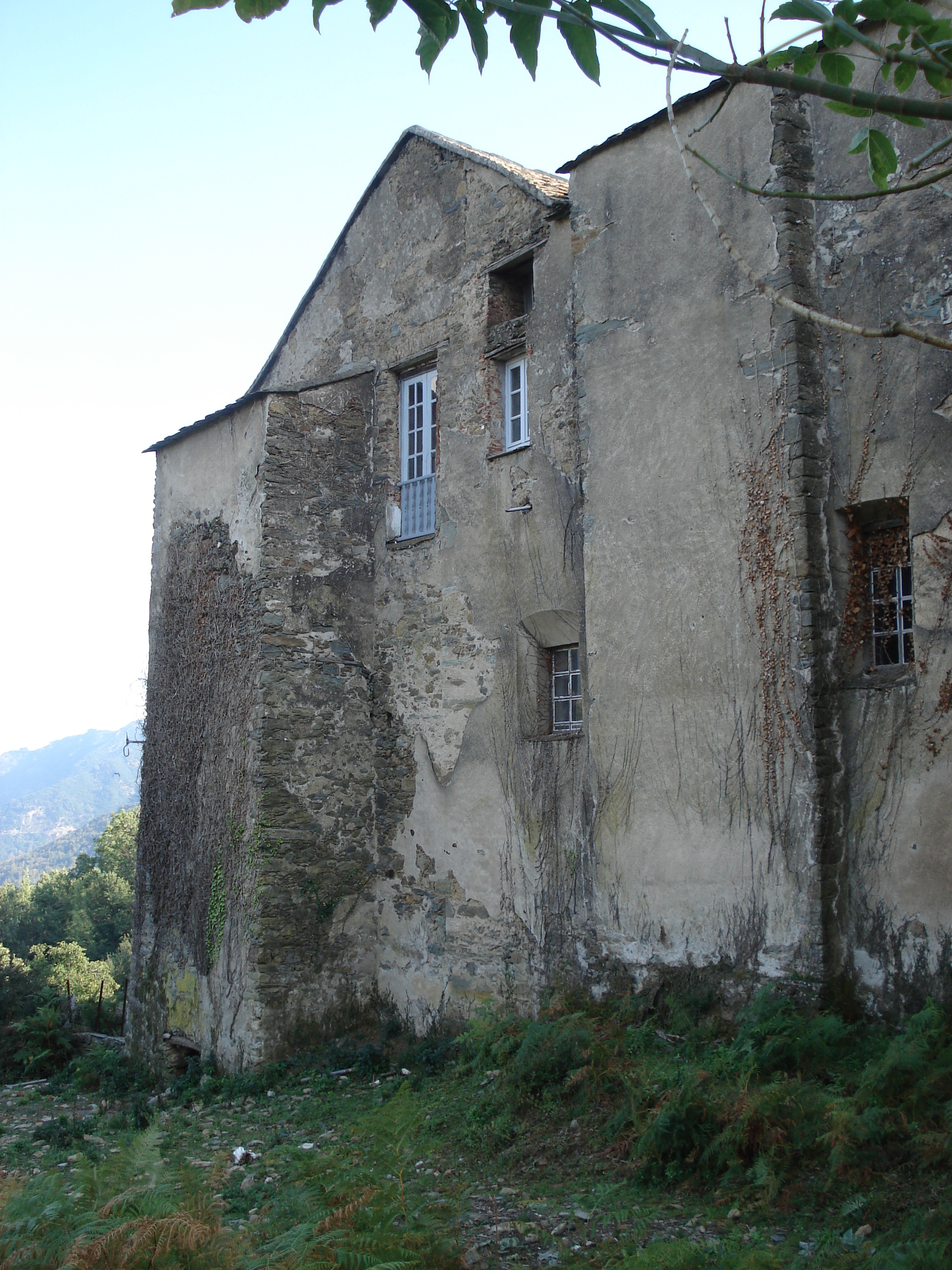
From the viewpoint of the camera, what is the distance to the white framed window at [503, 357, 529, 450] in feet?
32.6

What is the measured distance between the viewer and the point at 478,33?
3623 millimetres

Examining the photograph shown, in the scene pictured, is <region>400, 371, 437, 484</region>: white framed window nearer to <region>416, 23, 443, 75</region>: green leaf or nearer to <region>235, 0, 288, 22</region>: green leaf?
<region>416, 23, 443, 75</region>: green leaf

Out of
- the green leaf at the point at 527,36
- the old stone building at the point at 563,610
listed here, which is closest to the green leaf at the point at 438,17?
the green leaf at the point at 527,36

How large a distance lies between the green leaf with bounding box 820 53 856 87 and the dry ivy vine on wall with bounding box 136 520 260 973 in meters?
7.88

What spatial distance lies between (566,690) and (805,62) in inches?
247

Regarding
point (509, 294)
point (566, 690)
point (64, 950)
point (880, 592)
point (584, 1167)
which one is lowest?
point (64, 950)

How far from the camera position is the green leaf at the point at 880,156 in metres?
3.91

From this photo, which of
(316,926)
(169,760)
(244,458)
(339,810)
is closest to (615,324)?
(244,458)

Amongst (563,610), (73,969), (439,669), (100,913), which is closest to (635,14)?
(563,610)

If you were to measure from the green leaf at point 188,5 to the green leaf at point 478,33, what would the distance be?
0.88 metres

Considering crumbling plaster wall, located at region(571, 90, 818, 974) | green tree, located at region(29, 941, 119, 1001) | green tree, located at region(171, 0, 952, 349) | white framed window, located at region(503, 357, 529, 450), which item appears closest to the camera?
green tree, located at region(171, 0, 952, 349)

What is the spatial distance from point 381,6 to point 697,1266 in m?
5.05

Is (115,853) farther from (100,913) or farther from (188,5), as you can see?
(188,5)

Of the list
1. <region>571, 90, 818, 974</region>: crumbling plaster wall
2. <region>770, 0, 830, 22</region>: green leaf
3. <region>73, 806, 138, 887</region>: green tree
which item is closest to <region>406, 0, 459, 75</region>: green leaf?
<region>770, 0, 830, 22</region>: green leaf
